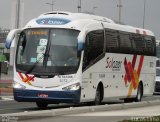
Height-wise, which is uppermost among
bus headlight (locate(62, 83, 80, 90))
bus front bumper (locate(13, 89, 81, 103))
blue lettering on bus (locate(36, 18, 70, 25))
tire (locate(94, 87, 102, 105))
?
blue lettering on bus (locate(36, 18, 70, 25))

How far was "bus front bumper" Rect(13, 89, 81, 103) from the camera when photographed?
22406 millimetres

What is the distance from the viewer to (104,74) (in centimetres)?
2566

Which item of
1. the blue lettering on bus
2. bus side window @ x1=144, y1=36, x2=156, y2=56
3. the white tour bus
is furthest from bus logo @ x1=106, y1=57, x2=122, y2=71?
bus side window @ x1=144, y1=36, x2=156, y2=56

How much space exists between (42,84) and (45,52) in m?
1.16

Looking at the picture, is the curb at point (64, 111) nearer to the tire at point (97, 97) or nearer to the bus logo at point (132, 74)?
the tire at point (97, 97)

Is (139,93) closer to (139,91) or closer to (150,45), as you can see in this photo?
(139,91)

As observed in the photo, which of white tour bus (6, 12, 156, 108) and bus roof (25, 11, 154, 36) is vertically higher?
bus roof (25, 11, 154, 36)

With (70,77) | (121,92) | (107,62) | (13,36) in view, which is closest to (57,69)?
(70,77)

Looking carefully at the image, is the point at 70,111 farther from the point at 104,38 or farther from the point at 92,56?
the point at 104,38

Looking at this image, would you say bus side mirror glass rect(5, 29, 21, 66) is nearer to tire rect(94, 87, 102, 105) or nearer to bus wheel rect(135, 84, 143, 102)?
tire rect(94, 87, 102, 105)

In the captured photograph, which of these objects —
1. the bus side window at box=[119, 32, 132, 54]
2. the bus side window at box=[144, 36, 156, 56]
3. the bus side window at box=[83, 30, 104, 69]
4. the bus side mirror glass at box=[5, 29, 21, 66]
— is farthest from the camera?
the bus side window at box=[144, 36, 156, 56]

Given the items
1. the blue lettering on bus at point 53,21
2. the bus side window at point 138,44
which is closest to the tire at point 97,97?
the blue lettering on bus at point 53,21

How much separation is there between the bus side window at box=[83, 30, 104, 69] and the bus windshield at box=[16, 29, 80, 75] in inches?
24.3

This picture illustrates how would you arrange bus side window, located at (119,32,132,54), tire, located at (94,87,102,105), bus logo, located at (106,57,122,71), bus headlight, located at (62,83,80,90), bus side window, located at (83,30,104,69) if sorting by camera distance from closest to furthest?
bus headlight, located at (62,83,80,90)
bus side window, located at (83,30,104,69)
tire, located at (94,87,102,105)
bus logo, located at (106,57,122,71)
bus side window, located at (119,32,132,54)
